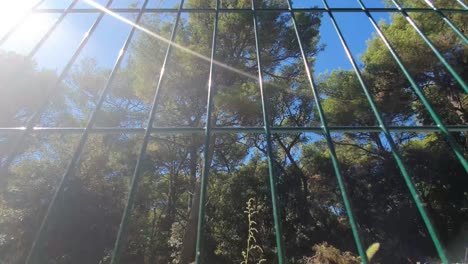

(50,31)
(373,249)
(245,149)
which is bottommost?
(373,249)

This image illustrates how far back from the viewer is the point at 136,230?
9344mm

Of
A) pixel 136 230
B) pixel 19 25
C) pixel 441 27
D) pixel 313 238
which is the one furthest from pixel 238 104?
pixel 19 25

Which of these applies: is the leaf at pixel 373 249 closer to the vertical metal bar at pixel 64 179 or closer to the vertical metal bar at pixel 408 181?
the vertical metal bar at pixel 408 181

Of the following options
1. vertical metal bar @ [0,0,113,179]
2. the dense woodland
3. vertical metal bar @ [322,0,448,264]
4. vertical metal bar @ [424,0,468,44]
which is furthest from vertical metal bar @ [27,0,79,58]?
the dense woodland

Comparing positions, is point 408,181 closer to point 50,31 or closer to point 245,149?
point 50,31

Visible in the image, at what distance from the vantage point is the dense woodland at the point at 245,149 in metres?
9.39

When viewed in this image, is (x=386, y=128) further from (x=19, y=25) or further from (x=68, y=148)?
(x=68, y=148)

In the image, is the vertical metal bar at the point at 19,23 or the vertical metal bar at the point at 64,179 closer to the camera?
the vertical metal bar at the point at 64,179

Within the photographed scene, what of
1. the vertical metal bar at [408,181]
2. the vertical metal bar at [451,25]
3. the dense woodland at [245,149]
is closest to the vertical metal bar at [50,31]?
the vertical metal bar at [408,181]

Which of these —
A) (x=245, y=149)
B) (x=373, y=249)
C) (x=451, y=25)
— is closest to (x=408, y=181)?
(x=373, y=249)

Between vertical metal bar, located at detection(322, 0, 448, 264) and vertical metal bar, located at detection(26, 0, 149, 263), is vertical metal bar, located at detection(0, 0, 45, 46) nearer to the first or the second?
vertical metal bar, located at detection(26, 0, 149, 263)

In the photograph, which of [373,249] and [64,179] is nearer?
[373,249]

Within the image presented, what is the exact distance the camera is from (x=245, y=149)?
13.2 m

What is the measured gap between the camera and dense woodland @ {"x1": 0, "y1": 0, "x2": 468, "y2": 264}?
9391 mm
